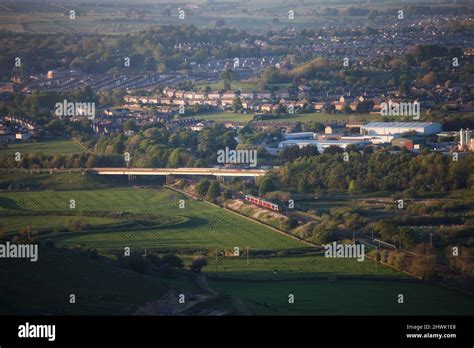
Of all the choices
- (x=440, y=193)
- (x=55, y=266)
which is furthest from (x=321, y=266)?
(x=440, y=193)

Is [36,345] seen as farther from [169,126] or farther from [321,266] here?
[169,126]

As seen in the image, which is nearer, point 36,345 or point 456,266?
point 36,345

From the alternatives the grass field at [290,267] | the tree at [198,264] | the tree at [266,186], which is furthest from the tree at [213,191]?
the tree at [198,264]

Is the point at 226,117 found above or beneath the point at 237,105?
beneath

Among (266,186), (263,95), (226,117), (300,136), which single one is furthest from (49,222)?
(263,95)

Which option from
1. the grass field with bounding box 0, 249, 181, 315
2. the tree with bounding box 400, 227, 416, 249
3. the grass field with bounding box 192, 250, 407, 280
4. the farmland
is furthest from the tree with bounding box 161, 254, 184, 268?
the tree with bounding box 400, 227, 416, 249

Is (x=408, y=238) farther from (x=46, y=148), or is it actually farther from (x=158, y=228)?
(x=46, y=148)

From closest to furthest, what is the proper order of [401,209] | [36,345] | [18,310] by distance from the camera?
1. [36,345]
2. [18,310]
3. [401,209]
